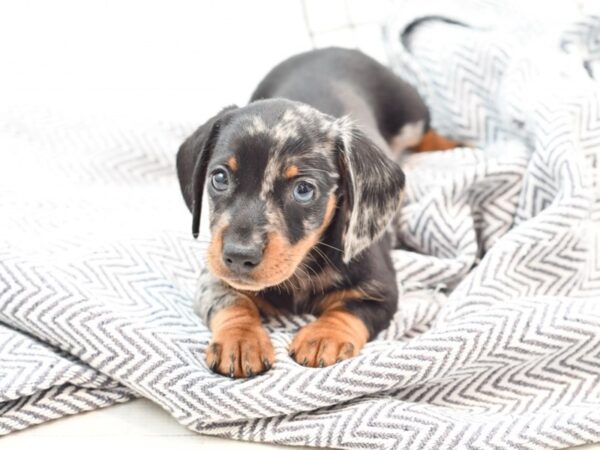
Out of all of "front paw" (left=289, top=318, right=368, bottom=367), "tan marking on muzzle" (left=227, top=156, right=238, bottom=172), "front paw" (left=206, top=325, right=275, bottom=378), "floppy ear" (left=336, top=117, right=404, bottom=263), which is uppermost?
"tan marking on muzzle" (left=227, top=156, right=238, bottom=172)

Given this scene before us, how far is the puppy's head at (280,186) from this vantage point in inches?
85.8

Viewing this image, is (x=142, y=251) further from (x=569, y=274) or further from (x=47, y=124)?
(x=569, y=274)

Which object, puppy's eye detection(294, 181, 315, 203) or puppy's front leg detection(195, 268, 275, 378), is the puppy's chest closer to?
puppy's front leg detection(195, 268, 275, 378)

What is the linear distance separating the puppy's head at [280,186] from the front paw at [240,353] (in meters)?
0.14

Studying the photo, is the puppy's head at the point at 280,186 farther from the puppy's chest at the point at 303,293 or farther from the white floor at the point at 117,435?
the white floor at the point at 117,435

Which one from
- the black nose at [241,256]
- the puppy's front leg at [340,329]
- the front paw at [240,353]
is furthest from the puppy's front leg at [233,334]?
the black nose at [241,256]

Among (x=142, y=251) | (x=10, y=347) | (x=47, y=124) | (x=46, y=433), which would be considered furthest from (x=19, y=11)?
(x=46, y=433)

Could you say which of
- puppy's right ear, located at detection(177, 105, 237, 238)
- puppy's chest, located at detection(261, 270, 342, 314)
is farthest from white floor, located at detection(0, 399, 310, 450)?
puppy's right ear, located at detection(177, 105, 237, 238)

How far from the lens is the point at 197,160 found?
8.20 ft

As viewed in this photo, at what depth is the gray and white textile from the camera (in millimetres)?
2082

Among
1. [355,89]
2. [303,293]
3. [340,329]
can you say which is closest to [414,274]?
[303,293]

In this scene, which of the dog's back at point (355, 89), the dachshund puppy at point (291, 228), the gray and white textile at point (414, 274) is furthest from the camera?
the dog's back at point (355, 89)

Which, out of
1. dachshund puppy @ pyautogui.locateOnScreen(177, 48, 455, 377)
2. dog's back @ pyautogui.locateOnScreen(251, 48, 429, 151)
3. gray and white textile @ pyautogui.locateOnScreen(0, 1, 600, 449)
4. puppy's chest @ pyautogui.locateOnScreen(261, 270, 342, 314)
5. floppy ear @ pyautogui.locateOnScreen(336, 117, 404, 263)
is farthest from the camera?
dog's back @ pyautogui.locateOnScreen(251, 48, 429, 151)

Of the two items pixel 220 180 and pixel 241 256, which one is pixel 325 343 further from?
pixel 220 180
